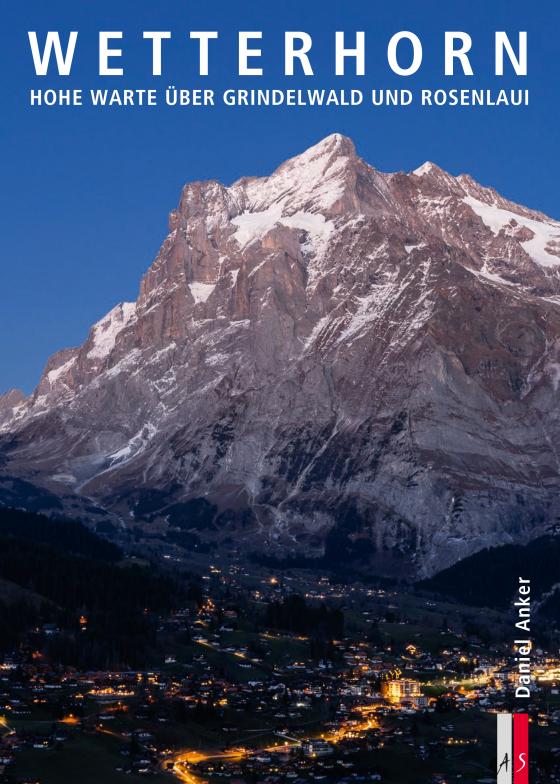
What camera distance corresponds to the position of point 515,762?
125m

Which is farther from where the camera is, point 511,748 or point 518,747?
point 518,747

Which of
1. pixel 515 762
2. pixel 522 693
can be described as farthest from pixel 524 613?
pixel 515 762

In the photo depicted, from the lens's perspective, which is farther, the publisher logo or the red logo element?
the red logo element

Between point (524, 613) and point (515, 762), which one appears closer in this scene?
point (515, 762)

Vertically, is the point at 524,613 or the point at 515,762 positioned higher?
the point at 524,613

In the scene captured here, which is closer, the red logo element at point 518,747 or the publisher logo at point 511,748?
the publisher logo at point 511,748

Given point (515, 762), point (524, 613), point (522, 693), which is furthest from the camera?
point (524, 613)

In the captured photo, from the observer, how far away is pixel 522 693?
17738 centimetres

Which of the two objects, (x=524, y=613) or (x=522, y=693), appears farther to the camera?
(x=524, y=613)

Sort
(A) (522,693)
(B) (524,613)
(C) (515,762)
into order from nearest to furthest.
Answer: (C) (515,762), (A) (522,693), (B) (524,613)

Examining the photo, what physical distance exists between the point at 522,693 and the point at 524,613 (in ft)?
63.6

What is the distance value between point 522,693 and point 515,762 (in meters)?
52.6

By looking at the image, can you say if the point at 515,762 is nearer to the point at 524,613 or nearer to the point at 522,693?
the point at 522,693
